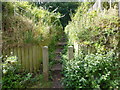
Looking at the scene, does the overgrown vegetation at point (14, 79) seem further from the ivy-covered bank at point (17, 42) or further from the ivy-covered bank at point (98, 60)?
the ivy-covered bank at point (98, 60)

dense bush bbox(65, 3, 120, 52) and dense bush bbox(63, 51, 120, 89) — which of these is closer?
dense bush bbox(63, 51, 120, 89)

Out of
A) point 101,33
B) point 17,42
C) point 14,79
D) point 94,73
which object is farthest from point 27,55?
point 101,33

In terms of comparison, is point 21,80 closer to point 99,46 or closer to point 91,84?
point 91,84

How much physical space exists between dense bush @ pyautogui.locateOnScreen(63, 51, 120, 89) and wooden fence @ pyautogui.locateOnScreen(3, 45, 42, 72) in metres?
1.01

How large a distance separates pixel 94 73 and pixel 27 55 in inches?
65.9

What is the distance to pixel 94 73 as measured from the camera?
246 cm

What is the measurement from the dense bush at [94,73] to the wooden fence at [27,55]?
1006mm

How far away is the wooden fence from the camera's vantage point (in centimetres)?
299

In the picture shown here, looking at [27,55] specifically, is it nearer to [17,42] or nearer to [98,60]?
[17,42]

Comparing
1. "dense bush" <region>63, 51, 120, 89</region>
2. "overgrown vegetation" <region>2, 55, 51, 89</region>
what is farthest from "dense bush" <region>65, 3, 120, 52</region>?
"overgrown vegetation" <region>2, 55, 51, 89</region>

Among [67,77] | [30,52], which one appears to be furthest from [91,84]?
[30,52]

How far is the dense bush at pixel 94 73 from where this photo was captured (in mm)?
2344

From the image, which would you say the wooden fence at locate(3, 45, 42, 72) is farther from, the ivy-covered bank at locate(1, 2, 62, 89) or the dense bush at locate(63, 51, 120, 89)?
the dense bush at locate(63, 51, 120, 89)

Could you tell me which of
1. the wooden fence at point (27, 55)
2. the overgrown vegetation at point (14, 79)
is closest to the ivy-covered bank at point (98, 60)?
the overgrown vegetation at point (14, 79)
